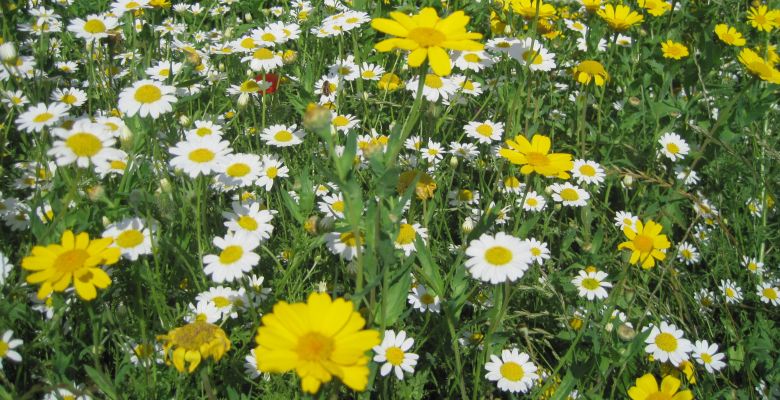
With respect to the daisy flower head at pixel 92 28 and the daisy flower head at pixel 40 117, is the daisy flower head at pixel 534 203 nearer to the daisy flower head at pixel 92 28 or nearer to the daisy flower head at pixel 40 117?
the daisy flower head at pixel 40 117

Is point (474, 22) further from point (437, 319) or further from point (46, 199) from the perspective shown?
point (46, 199)

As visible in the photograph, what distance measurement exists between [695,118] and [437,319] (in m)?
2.02

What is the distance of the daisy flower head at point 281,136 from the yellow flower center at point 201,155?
0.63 metres

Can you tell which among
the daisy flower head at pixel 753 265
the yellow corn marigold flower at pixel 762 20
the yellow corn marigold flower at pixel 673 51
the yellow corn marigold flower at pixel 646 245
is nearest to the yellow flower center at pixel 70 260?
the yellow corn marigold flower at pixel 646 245

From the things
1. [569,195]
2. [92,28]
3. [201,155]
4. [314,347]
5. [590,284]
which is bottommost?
[314,347]

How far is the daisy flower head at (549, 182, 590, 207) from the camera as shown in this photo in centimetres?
244

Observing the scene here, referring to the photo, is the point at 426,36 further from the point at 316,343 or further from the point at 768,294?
the point at 768,294

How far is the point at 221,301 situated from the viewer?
73.3 inches

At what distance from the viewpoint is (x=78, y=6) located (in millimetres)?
3818

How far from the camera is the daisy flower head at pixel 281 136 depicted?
2500 millimetres

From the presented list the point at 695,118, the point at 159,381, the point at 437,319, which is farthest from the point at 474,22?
the point at 159,381

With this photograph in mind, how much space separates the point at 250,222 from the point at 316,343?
84 cm

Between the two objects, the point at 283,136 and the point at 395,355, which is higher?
the point at 283,136

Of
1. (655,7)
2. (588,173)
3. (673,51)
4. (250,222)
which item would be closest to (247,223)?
(250,222)
